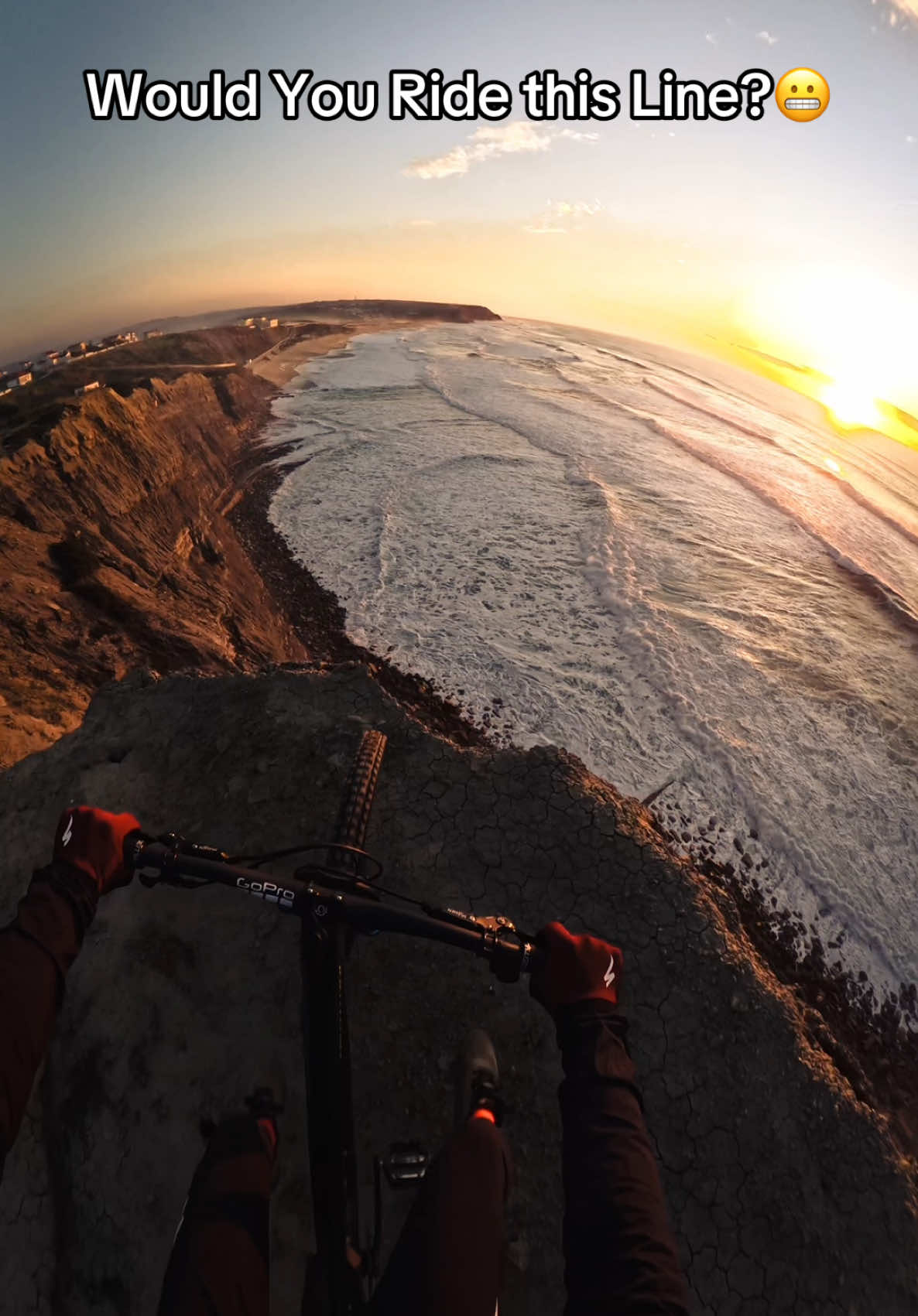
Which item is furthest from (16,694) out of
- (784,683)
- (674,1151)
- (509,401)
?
(509,401)

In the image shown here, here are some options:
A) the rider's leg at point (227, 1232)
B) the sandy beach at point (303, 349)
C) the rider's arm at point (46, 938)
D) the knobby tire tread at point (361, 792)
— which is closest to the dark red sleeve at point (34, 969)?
the rider's arm at point (46, 938)

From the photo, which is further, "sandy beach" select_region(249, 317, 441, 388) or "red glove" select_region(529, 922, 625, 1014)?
"sandy beach" select_region(249, 317, 441, 388)

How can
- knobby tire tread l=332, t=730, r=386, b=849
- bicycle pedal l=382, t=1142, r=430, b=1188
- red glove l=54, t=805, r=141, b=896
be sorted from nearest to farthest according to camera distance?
bicycle pedal l=382, t=1142, r=430, b=1188 → red glove l=54, t=805, r=141, b=896 → knobby tire tread l=332, t=730, r=386, b=849

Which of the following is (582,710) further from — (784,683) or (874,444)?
(874,444)

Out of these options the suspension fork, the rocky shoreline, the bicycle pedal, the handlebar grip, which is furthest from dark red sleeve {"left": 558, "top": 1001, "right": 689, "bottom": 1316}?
the rocky shoreline

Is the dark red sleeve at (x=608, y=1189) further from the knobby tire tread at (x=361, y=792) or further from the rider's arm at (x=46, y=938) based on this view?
the rider's arm at (x=46, y=938)

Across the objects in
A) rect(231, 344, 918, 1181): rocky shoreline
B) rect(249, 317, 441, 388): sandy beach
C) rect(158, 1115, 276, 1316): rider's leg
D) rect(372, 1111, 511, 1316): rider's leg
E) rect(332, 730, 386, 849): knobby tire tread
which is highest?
rect(249, 317, 441, 388): sandy beach

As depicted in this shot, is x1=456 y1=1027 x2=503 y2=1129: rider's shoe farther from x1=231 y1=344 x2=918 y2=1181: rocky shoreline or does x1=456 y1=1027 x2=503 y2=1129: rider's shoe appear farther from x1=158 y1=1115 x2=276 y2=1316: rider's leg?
x1=231 y1=344 x2=918 y2=1181: rocky shoreline
